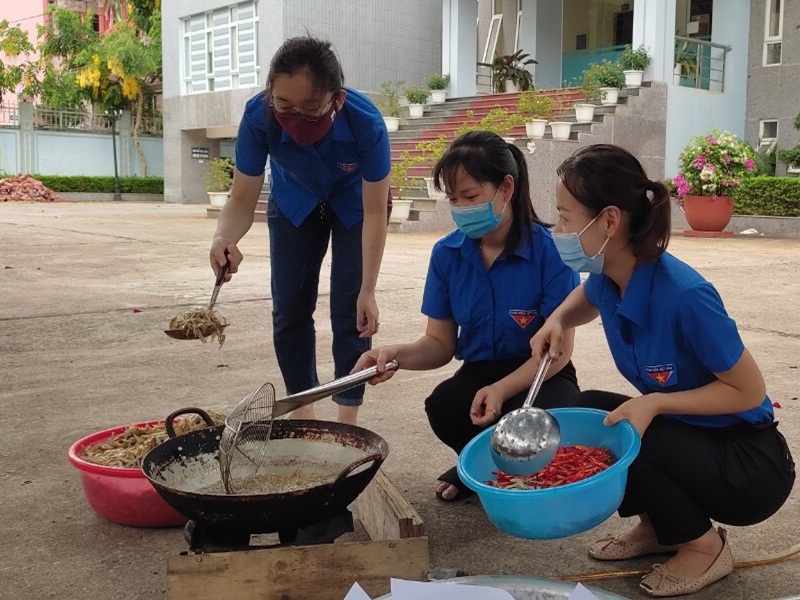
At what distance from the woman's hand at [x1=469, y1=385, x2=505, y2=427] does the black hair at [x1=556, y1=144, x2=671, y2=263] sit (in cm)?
53

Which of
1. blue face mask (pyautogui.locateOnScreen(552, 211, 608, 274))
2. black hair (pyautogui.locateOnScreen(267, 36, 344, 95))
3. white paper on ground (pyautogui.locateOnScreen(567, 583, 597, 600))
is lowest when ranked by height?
white paper on ground (pyautogui.locateOnScreen(567, 583, 597, 600))

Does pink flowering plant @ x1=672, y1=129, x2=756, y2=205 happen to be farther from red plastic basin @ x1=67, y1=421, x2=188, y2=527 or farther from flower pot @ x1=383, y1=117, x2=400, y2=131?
red plastic basin @ x1=67, y1=421, x2=188, y2=527

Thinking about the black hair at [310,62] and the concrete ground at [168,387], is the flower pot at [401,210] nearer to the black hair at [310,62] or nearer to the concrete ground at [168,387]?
the concrete ground at [168,387]

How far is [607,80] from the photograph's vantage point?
14992 mm

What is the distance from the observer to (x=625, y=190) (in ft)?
7.07

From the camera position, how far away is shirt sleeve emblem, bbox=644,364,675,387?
7.19 feet

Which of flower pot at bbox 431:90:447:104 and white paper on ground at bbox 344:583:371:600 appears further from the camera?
flower pot at bbox 431:90:447:104

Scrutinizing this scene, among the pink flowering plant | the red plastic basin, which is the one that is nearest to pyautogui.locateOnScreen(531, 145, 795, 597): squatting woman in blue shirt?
the red plastic basin

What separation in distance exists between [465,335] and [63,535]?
4.25ft

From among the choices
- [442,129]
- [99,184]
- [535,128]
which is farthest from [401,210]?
[99,184]

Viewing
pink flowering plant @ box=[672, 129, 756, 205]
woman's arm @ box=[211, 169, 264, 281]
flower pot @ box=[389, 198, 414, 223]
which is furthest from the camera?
flower pot @ box=[389, 198, 414, 223]

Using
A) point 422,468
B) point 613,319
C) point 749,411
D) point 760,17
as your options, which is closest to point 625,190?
point 613,319

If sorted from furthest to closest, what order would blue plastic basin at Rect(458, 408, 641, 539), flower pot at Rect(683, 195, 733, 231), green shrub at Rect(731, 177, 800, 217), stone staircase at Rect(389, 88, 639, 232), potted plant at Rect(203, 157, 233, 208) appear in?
potted plant at Rect(203, 157, 233, 208) < stone staircase at Rect(389, 88, 639, 232) < green shrub at Rect(731, 177, 800, 217) < flower pot at Rect(683, 195, 733, 231) < blue plastic basin at Rect(458, 408, 641, 539)

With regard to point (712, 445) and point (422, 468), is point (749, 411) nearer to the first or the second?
point (712, 445)
